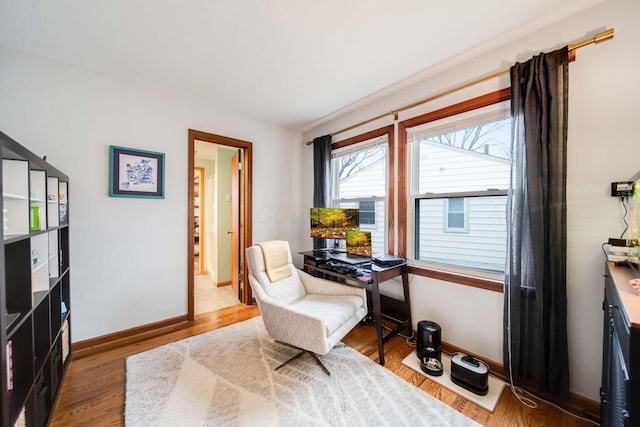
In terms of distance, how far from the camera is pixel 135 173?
2.36m

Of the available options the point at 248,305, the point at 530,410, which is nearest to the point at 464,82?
the point at 530,410

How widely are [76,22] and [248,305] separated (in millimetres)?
3007

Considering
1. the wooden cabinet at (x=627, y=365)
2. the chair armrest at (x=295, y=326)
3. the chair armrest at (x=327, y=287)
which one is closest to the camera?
the wooden cabinet at (x=627, y=365)

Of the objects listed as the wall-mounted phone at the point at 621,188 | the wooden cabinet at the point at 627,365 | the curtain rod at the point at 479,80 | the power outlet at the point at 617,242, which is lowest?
the wooden cabinet at the point at 627,365

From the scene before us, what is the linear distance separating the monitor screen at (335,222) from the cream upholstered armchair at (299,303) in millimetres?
533

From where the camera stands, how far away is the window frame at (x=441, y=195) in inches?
73.6

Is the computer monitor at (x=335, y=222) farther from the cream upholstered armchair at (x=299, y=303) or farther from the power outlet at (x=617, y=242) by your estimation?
the power outlet at (x=617, y=242)

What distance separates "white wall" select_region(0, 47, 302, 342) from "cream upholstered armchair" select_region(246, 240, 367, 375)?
3.57 feet

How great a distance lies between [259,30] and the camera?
5.48 ft

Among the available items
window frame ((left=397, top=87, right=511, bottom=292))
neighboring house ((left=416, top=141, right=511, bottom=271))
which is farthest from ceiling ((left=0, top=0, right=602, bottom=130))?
neighboring house ((left=416, top=141, right=511, bottom=271))

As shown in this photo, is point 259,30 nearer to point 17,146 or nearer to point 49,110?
point 17,146

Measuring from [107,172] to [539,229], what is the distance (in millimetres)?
3481

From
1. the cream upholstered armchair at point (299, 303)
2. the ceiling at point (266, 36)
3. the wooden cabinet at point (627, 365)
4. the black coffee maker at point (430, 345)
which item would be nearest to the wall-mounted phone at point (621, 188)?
the wooden cabinet at point (627, 365)

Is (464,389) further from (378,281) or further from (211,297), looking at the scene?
(211,297)
